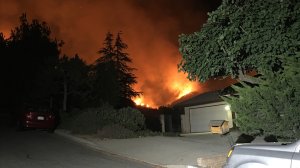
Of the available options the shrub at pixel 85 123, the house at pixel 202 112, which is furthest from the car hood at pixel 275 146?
the house at pixel 202 112

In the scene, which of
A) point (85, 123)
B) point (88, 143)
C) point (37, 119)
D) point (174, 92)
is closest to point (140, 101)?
point (174, 92)

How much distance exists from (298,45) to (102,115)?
38.5ft

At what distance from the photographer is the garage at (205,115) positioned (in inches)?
993

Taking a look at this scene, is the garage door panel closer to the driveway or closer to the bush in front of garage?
the bush in front of garage

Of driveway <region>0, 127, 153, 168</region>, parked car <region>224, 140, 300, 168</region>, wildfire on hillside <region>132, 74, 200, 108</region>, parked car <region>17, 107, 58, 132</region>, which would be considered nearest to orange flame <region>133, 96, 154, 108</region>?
wildfire on hillside <region>132, 74, 200, 108</region>

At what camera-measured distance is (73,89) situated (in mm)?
27859

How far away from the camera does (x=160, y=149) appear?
43.0ft

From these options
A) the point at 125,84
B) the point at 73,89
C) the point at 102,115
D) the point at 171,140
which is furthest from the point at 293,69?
the point at 125,84

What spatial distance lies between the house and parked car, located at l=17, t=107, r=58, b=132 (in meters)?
10.9

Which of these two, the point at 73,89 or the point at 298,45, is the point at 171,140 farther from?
the point at 73,89

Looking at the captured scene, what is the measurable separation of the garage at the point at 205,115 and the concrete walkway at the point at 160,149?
10.3 metres

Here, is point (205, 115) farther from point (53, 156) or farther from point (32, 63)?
point (32, 63)

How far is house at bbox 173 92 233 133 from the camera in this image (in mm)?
25391

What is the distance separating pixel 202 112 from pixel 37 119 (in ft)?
41.0
